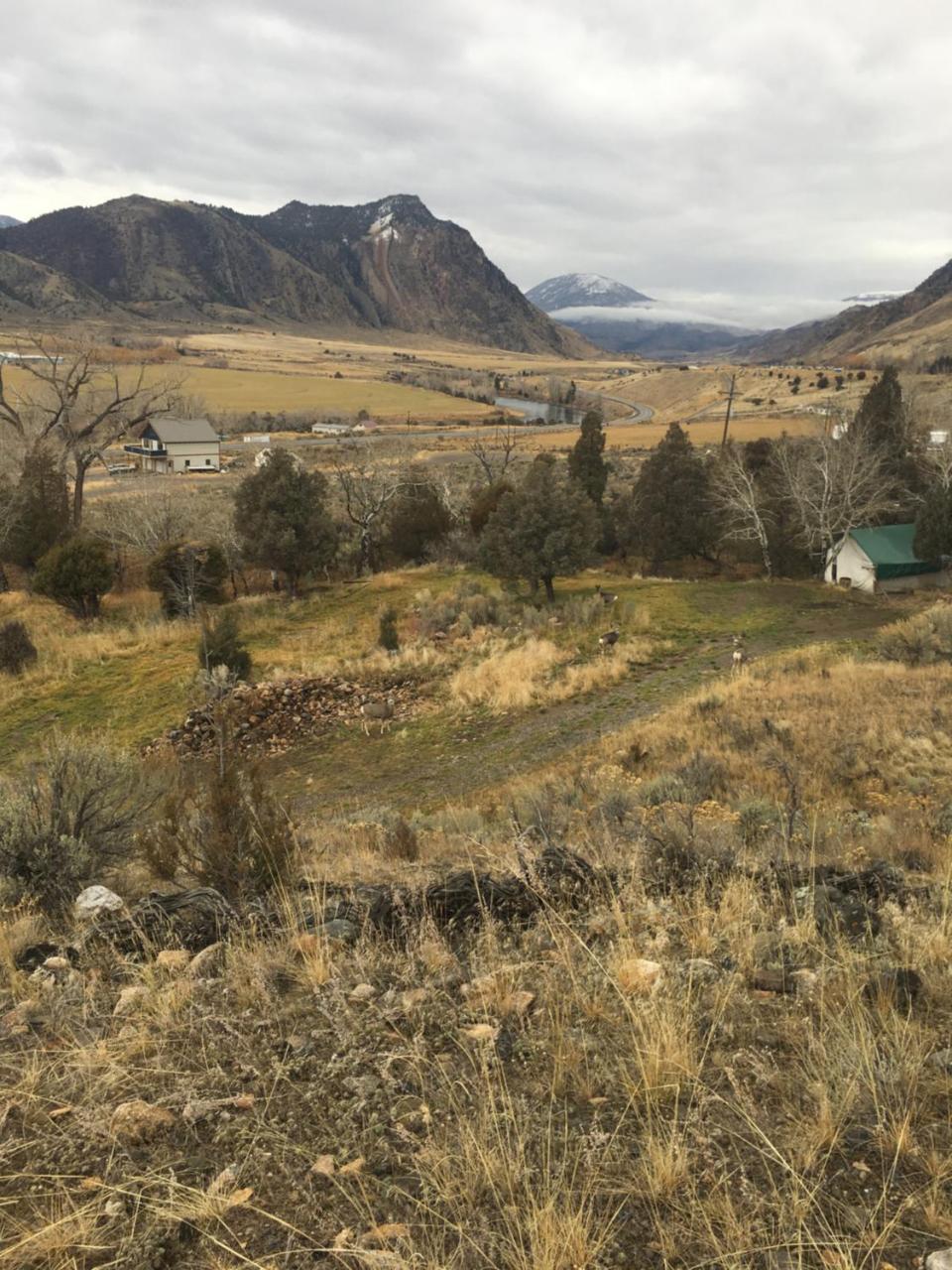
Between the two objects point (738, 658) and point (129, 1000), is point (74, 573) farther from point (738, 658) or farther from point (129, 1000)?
point (129, 1000)

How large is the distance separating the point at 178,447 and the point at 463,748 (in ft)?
217

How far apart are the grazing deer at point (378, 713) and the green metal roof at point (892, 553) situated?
22.0 metres

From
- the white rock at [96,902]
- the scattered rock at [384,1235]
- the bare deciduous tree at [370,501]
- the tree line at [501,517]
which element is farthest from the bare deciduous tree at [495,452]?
the scattered rock at [384,1235]

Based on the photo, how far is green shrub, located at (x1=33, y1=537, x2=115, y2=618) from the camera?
2358cm

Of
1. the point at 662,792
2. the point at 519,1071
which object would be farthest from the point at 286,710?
the point at 519,1071

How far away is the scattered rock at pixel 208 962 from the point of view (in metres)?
3.58

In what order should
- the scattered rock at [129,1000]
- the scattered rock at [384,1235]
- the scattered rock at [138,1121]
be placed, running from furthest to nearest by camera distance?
1. the scattered rock at [129,1000]
2. the scattered rock at [138,1121]
3. the scattered rock at [384,1235]

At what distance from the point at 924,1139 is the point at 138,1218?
2437 millimetres

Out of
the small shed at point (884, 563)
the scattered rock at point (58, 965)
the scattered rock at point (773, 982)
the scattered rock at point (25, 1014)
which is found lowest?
the scattered rock at point (58, 965)

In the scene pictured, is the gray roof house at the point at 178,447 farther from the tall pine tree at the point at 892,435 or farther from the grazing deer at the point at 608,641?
the grazing deer at the point at 608,641

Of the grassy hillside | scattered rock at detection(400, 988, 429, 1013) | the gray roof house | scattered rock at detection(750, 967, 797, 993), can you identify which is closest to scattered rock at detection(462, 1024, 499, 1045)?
the grassy hillside

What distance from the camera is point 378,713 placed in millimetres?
16484

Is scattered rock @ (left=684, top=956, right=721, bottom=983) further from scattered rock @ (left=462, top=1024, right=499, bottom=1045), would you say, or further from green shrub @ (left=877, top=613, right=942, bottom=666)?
green shrub @ (left=877, top=613, right=942, bottom=666)

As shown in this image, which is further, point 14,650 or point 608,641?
point 608,641
